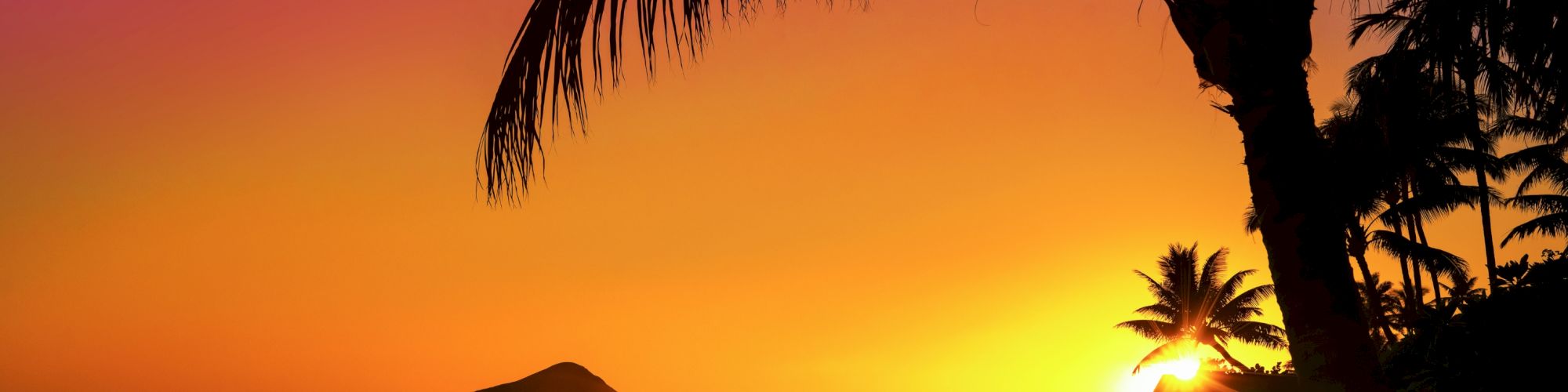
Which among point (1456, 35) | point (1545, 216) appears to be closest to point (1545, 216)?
point (1545, 216)

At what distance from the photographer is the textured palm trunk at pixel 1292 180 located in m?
3.85

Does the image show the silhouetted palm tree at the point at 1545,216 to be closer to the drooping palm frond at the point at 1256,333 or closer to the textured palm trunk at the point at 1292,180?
the drooping palm frond at the point at 1256,333

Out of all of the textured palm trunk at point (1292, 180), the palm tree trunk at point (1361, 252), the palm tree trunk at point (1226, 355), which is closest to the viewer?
the textured palm trunk at point (1292, 180)

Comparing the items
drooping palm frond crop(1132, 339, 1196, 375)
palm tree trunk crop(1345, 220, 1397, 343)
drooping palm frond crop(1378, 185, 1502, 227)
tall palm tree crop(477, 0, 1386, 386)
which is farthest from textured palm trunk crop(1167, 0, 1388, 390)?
drooping palm frond crop(1132, 339, 1196, 375)

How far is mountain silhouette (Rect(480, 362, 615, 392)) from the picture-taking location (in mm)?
44906

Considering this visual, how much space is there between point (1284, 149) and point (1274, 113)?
0.14 m

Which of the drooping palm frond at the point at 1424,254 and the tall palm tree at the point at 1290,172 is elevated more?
the drooping palm frond at the point at 1424,254

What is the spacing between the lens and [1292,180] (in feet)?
13.0

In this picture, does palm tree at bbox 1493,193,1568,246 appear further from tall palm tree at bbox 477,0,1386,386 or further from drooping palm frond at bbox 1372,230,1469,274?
tall palm tree at bbox 477,0,1386,386

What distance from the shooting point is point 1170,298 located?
43719 millimetres

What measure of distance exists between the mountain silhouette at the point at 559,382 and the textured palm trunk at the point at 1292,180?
140ft

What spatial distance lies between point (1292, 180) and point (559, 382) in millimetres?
43805

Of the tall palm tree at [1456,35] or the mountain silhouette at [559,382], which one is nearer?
the tall palm tree at [1456,35]

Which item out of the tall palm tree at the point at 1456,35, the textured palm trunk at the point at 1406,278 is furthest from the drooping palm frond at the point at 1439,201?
the tall palm tree at the point at 1456,35
